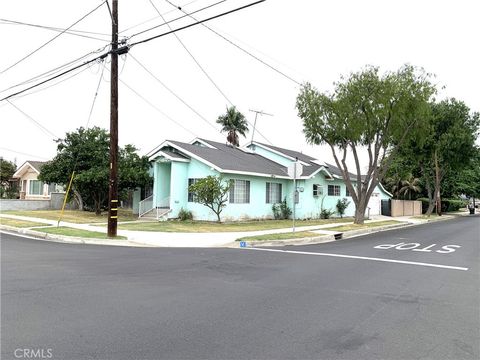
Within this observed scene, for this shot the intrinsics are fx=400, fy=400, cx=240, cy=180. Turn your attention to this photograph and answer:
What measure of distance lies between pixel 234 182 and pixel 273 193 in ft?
15.1

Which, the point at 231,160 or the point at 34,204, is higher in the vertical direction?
the point at 231,160

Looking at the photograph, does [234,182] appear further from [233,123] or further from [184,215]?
[233,123]

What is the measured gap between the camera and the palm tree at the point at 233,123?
2110 inches

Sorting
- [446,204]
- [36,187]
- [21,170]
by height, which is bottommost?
[446,204]

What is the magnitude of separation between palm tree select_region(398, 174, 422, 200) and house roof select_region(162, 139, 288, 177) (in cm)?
2597

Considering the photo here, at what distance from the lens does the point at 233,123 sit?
176 feet

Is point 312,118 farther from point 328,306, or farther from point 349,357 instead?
point 349,357

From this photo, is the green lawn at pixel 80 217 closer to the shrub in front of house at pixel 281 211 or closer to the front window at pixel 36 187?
the shrub in front of house at pixel 281 211

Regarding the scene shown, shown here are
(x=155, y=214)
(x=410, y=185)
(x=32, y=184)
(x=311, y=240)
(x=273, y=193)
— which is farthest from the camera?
(x=410, y=185)

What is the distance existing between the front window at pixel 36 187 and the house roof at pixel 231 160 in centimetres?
1997

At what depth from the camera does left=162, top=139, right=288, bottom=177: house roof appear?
24000 millimetres

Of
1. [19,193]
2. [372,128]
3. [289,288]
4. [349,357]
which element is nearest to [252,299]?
[289,288]

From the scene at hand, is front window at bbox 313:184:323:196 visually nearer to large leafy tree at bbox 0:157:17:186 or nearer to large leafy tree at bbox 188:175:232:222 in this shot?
large leafy tree at bbox 188:175:232:222

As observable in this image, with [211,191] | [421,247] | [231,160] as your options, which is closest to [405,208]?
[231,160]
